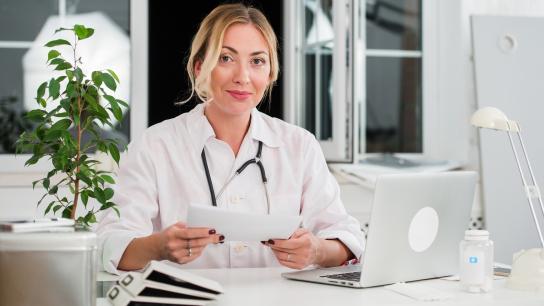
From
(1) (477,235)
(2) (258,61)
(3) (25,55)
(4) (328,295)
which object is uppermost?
(3) (25,55)

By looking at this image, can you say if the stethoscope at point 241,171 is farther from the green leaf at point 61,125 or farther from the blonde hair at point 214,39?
the green leaf at point 61,125

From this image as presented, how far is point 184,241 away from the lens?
2027 mm

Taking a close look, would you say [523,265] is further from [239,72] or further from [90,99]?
[90,99]

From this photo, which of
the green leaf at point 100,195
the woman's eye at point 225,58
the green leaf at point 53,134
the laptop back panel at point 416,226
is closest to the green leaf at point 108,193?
the green leaf at point 100,195

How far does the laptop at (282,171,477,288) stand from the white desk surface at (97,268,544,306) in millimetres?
42

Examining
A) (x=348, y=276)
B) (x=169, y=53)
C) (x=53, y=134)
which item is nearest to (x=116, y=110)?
(x=53, y=134)

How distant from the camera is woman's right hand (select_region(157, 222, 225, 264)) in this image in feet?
6.49

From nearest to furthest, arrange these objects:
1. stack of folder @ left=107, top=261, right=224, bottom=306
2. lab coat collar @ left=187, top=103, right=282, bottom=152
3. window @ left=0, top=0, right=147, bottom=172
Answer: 1. stack of folder @ left=107, top=261, right=224, bottom=306
2. lab coat collar @ left=187, top=103, right=282, bottom=152
3. window @ left=0, top=0, right=147, bottom=172

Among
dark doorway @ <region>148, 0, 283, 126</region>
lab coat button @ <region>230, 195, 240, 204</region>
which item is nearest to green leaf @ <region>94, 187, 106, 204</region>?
lab coat button @ <region>230, 195, 240, 204</region>

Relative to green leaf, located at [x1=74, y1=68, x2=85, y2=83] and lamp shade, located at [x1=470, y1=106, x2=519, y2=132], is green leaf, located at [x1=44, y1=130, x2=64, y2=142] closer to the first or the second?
green leaf, located at [x1=74, y1=68, x2=85, y2=83]

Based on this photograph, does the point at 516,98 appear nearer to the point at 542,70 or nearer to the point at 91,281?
the point at 542,70

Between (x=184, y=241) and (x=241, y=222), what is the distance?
0.68 feet

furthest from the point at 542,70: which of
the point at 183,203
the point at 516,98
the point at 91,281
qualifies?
the point at 91,281

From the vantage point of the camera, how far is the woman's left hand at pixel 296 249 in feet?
6.85
